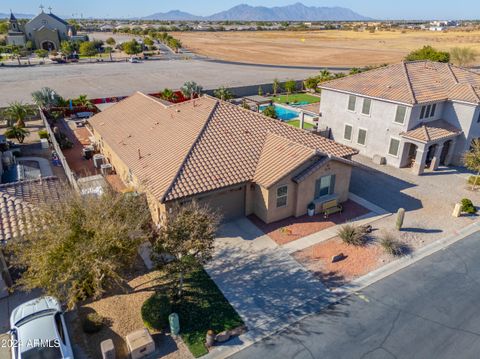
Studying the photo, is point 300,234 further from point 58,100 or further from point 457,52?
point 457,52

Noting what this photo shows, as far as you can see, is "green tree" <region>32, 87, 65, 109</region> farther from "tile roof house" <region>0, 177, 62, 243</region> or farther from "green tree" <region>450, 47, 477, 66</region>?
"green tree" <region>450, 47, 477, 66</region>

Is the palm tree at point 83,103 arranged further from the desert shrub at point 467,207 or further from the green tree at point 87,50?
the green tree at point 87,50

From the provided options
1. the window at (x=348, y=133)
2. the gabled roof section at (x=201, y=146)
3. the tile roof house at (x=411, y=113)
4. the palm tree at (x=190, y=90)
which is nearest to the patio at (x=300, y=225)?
the gabled roof section at (x=201, y=146)

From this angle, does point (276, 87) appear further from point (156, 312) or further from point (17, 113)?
point (156, 312)

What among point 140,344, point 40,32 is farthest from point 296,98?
point 40,32

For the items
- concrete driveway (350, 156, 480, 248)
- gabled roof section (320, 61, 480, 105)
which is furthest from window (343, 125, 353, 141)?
gabled roof section (320, 61, 480, 105)

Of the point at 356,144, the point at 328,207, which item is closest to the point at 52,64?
the point at 356,144
